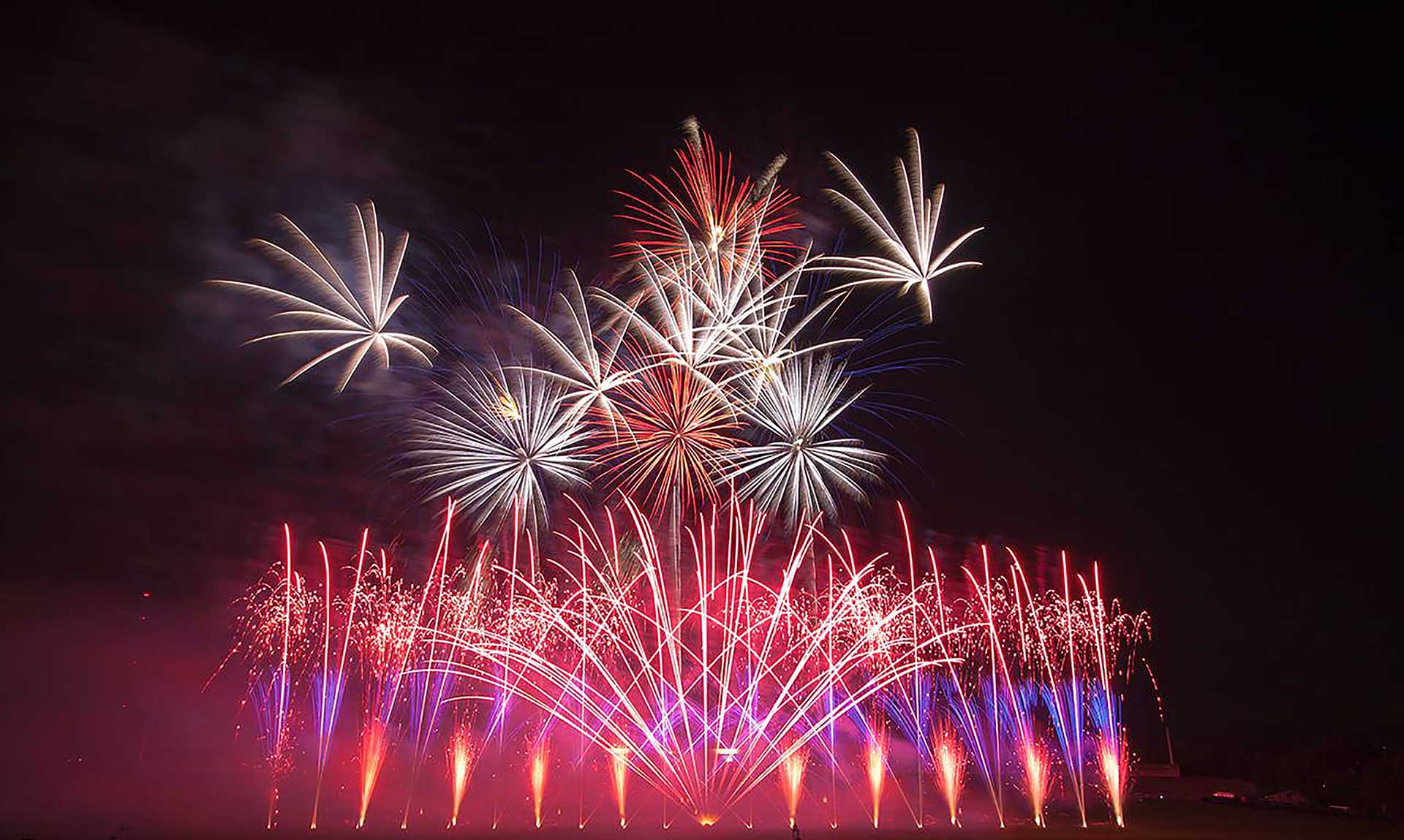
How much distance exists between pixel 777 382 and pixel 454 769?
24.7 meters

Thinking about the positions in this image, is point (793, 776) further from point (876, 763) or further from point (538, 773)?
point (538, 773)

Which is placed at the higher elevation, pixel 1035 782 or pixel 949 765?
pixel 949 765

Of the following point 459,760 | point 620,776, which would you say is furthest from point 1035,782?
point 459,760

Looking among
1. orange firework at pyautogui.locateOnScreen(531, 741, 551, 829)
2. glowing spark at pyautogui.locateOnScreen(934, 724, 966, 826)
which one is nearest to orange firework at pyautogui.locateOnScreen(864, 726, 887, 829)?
glowing spark at pyautogui.locateOnScreen(934, 724, 966, 826)

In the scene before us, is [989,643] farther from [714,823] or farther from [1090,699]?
[714,823]

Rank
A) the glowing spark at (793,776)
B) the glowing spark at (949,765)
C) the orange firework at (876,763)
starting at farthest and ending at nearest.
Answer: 1. the glowing spark at (949,765)
2. the orange firework at (876,763)
3. the glowing spark at (793,776)

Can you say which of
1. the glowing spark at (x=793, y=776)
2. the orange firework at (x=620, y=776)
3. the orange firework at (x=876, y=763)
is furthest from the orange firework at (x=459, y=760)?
the orange firework at (x=876, y=763)

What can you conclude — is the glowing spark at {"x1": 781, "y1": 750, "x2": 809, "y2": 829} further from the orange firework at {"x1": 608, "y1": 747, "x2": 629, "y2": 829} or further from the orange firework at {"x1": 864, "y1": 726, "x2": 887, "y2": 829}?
the orange firework at {"x1": 608, "y1": 747, "x2": 629, "y2": 829}

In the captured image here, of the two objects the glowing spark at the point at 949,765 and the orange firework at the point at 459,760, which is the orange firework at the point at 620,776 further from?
the glowing spark at the point at 949,765

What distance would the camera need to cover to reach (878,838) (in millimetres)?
33094

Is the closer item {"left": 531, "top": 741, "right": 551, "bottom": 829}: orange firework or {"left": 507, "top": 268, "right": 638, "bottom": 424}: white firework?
{"left": 507, "top": 268, "right": 638, "bottom": 424}: white firework

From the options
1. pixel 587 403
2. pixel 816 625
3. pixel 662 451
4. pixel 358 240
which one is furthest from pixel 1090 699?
pixel 358 240

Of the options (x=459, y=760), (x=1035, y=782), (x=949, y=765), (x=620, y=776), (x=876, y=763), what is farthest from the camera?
(x=949, y=765)

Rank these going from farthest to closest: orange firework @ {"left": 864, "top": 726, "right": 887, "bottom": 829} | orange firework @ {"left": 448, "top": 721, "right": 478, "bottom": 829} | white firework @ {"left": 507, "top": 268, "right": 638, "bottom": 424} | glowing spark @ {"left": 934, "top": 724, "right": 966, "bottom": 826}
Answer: glowing spark @ {"left": 934, "top": 724, "right": 966, "bottom": 826} → orange firework @ {"left": 864, "top": 726, "right": 887, "bottom": 829} → orange firework @ {"left": 448, "top": 721, "right": 478, "bottom": 829} → white firework @ {"left": 507, "top": 268, "right": 638, "bottom": 424}
